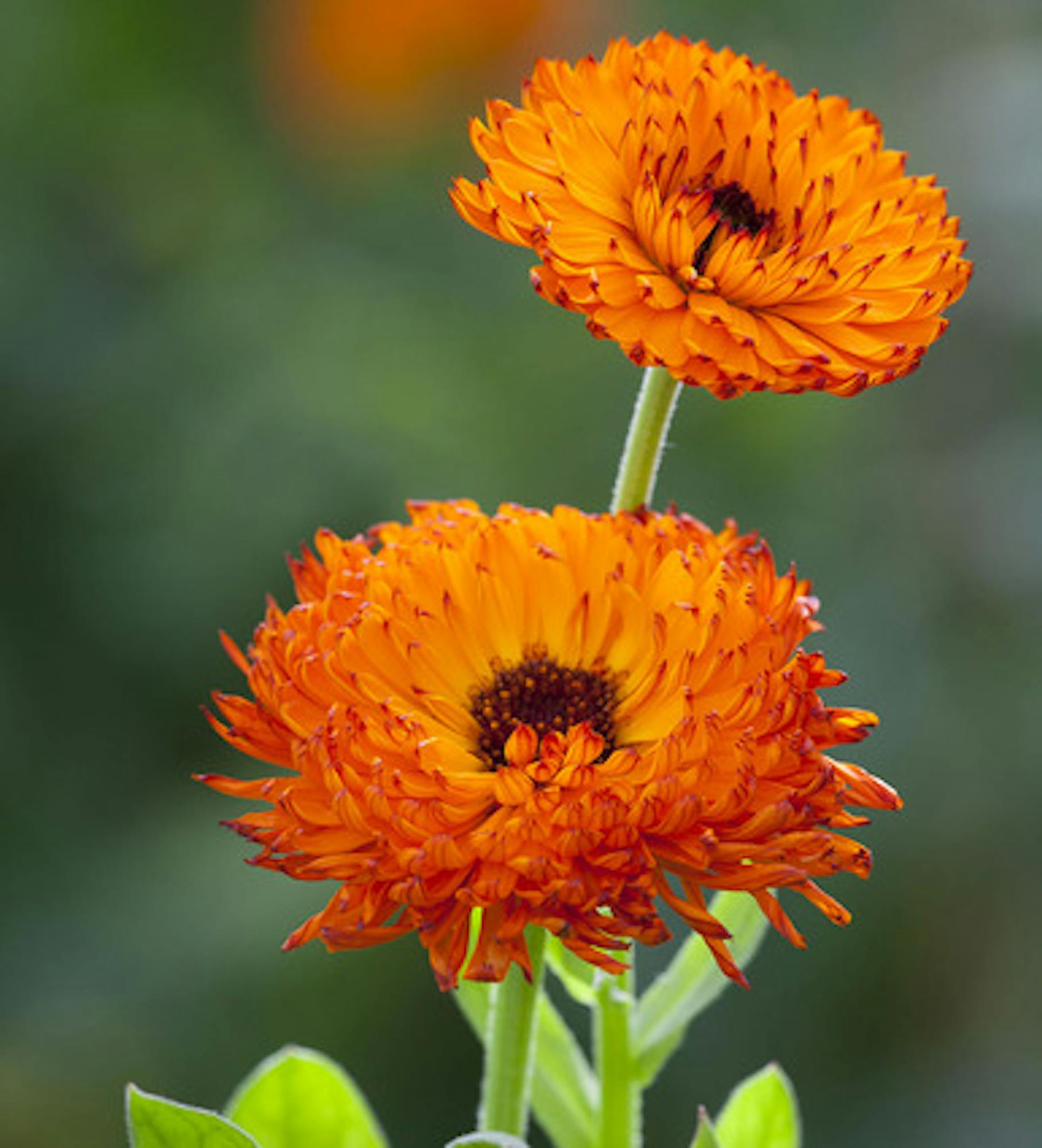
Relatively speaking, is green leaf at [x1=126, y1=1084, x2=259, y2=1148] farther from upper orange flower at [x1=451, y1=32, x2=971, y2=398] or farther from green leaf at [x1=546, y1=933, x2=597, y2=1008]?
upper orange flower at [x1=451, y1=32, x2=971, y2=398]

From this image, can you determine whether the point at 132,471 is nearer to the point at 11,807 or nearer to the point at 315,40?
the point at 11,807

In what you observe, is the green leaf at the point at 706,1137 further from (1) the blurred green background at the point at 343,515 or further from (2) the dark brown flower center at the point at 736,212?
(1) the blurred green background at the point at 343,515

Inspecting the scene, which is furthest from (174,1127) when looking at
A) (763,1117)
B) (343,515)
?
(343,515)

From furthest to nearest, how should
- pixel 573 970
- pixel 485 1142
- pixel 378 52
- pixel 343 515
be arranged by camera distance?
pixel 378 52 → pixel 343 515 → pixel 573 970 → pixel 485 1142

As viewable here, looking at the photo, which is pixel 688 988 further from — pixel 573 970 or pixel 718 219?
pixel 718 219

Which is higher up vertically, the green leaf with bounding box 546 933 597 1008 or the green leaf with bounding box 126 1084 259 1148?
the green leaf with bounding box 546 933 597 1008

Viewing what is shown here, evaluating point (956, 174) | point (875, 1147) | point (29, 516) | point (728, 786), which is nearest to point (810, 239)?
point (728, 786)

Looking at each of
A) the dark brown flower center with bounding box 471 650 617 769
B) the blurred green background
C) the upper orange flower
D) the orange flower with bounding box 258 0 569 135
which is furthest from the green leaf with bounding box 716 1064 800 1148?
the orange flower with bounding box 258 0 569 135
